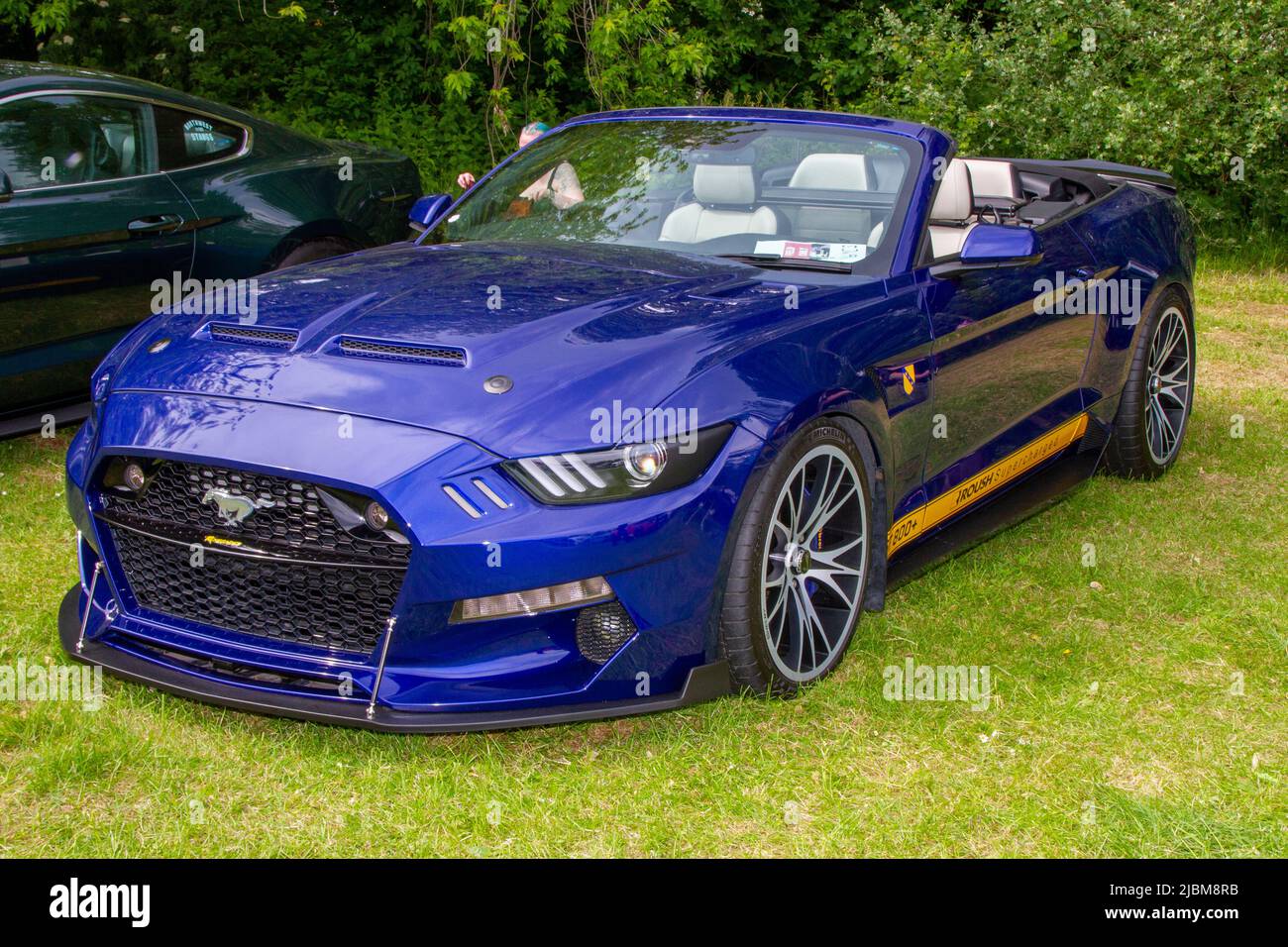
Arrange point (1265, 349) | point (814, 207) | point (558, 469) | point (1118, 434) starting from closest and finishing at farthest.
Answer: point (558, 469), point (814, 207), point (1118, 434), point (1265, 349)

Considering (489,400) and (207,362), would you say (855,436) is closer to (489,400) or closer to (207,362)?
(489,400)

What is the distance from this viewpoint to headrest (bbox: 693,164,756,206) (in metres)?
4.61

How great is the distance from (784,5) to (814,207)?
1076 cm

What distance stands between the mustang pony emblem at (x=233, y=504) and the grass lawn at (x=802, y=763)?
61cm

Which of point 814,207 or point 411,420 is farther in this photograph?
point 814,207

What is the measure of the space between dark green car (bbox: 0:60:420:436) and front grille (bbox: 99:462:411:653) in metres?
2.30

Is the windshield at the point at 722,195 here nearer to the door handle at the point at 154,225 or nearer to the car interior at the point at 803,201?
the car interior at the point at 803,201

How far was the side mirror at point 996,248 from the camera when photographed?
4336mm

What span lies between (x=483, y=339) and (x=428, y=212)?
1.81 meters

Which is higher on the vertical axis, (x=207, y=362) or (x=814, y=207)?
(x=814, y=207)

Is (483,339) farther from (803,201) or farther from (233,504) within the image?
(803,201)

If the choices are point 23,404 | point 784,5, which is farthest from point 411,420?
point 784,5

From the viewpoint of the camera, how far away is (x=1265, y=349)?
8.83 m

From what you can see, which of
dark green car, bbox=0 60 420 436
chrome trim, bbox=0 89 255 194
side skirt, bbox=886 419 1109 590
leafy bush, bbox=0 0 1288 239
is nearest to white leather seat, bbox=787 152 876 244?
side skirt, bbox=886 419 1109 590
